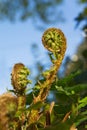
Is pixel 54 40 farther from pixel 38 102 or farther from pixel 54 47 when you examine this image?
pixel 38 102

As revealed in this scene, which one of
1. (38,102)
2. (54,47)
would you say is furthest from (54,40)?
(38,102)

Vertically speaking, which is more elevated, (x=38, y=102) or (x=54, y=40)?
(x=54, y=40)

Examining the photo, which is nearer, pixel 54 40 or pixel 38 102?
pixel 38 102

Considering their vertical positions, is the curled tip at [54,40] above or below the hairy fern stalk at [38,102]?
above

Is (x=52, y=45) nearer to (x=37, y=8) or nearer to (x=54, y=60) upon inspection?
(x=54, y=60)

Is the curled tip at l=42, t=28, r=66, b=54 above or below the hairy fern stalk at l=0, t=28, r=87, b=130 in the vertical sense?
above

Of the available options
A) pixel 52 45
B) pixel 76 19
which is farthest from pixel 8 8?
pixel 52 45
